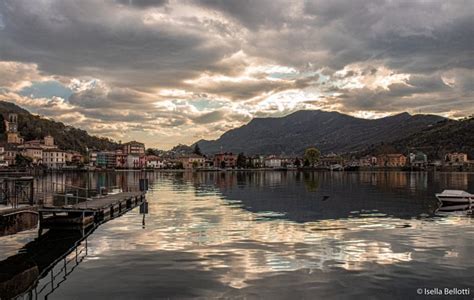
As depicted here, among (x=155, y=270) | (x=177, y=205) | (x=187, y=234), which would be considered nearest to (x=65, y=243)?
(x=187, y=234)

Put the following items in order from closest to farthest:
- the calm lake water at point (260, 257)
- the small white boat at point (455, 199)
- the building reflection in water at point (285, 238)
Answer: the calm lake water at point (260, 257), the building reflection in water at point (285, 238), the small white boat at point (455, 199)

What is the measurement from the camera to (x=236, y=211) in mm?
49750

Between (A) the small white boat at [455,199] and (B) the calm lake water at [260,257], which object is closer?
(B) the calm lake water at [260,257]

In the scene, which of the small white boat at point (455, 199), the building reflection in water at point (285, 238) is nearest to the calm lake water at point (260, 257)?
the building reflection in water at point (285, 238)

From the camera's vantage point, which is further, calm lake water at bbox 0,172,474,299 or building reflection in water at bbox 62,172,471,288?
building reflection in water at bbox 62,172,471,288

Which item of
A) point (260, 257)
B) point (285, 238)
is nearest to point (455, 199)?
point (285, 238)

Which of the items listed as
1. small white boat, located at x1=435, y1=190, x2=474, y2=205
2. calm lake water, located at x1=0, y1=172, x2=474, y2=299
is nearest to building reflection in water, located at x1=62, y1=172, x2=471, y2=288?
calm lake water, located at x1=0, y1=172, x2=474, y2=299

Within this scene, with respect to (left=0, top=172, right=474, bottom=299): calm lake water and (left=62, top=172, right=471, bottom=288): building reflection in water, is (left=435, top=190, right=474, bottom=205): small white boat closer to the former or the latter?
(left=62, top=172, right=471, bottom=288): building reflection in water

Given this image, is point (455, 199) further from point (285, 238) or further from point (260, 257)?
point (260, 257)

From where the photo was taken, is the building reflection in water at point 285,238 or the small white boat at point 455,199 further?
the small white boat at point 455,199

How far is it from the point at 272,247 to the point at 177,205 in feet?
96.4

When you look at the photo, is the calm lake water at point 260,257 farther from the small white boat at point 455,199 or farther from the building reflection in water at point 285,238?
the small white boat at point 455,199

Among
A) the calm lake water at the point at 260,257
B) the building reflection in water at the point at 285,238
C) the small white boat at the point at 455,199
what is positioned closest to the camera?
the calm lake water at the point at 260,257

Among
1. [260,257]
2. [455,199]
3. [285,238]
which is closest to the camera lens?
[260,257]
